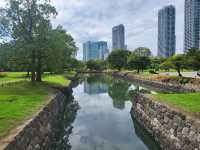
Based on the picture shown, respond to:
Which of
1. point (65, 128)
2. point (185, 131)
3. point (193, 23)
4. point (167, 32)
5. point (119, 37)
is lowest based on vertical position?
point (65, 128)

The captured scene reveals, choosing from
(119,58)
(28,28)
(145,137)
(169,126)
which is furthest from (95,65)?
(169,126)

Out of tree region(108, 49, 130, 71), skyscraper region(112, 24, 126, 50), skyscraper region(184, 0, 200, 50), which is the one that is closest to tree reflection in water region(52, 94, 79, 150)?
tree region(108, 49, 130, 71)

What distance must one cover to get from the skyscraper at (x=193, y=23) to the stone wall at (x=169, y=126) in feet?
350

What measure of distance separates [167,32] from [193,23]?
21.7 meters

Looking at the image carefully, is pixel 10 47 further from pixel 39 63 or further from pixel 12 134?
pixel 12 134

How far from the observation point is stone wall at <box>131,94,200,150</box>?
795 cm

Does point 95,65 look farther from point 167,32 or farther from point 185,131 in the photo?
point 185,131

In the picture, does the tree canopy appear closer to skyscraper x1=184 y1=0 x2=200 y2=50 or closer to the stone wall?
the stone wall

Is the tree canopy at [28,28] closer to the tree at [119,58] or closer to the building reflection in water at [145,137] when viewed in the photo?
the building reflection in water at [145,137]

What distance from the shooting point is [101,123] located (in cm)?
1500

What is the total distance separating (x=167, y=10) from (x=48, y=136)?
134327 mm

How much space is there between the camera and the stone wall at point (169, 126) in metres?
7.95

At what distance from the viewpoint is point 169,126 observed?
999 centimetres

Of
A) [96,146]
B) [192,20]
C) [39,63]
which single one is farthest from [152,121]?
[192,20]
